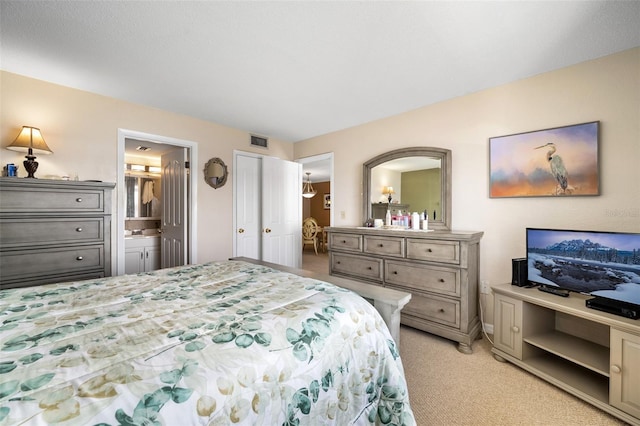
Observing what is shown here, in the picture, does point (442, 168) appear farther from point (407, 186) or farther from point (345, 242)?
point (345, 242)

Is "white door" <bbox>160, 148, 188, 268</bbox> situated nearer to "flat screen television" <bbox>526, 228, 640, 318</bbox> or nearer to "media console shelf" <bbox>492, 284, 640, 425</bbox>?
"media console shelf" <bbox>492, 284, 640, 425</bbox>

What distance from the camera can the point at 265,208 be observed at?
4145mm

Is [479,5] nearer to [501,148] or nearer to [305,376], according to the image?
[501,148]

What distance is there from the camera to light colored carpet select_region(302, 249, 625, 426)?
1594 mm

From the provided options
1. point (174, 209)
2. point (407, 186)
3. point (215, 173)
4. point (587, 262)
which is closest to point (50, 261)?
point (174, 209)

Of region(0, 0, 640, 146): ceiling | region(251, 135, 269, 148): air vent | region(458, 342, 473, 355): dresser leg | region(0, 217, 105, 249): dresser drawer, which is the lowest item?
region(458, 342, 473, 355): dresser leg

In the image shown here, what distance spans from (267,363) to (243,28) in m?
2.01

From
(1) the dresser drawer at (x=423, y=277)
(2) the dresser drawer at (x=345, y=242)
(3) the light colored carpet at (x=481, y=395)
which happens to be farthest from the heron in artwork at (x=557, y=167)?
(2) the dresser drawer at (x=345, y=242)

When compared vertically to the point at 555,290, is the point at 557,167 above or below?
above

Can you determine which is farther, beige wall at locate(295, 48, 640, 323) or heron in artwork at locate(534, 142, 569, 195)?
heron in artwork at locate(534, 142, 569, 195)

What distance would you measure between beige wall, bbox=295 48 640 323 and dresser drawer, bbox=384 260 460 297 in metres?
0.53

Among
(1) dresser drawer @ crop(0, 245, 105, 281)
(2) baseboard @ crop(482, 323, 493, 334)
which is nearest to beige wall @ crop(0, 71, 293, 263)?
(1) dresser drawer @ crop(0, 245, 105, 281)

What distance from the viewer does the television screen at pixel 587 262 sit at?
1.71 m

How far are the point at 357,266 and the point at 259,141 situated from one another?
8.35 feet
